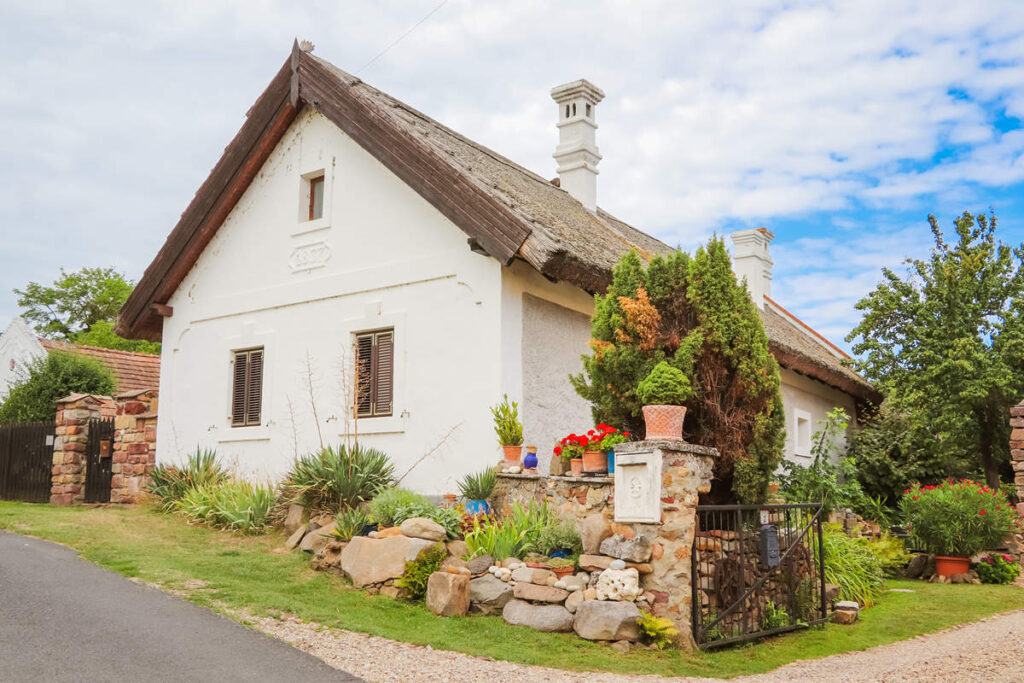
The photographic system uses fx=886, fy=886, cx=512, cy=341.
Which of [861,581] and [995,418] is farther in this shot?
[995,418]

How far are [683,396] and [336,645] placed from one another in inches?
149

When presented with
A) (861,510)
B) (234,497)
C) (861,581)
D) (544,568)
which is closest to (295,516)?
(234,497)

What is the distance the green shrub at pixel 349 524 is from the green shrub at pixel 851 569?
16.6 ft

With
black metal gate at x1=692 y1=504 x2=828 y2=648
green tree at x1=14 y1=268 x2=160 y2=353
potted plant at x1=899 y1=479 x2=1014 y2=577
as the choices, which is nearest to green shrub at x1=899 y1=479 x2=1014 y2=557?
potted plant at x1=899 y1=479 x2=1014 y2=577

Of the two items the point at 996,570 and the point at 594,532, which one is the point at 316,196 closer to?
the point at 594,532

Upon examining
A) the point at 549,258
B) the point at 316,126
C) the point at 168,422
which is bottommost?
the point at 168,422

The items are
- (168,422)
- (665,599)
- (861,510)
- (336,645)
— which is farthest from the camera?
(861,510)

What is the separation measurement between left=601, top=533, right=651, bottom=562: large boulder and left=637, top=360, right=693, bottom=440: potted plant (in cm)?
95

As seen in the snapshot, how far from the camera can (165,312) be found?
48.7 ft

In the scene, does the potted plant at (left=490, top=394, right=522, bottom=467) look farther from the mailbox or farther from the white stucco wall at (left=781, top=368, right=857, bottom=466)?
the white stucco wall at (left=781, top=368, right=857, bottom=466)

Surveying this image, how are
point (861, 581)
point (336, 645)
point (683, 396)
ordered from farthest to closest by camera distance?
1. point (861, 581)
2. point (683, 396)
3. point (336, 645)

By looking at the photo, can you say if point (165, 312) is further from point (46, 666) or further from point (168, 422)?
point (46, 666)

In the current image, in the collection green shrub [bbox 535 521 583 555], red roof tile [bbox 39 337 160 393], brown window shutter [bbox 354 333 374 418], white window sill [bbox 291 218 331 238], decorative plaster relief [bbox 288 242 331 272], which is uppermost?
white window sill [bbox 291 218 331 238]

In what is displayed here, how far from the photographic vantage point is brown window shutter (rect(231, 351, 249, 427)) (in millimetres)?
13593
